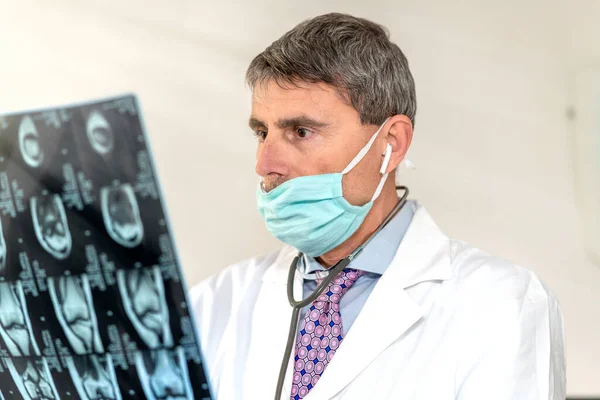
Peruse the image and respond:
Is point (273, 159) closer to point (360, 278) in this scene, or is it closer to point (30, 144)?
point (360, 278)

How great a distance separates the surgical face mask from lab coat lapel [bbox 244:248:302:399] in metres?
0.14

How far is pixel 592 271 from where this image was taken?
2.14 metres

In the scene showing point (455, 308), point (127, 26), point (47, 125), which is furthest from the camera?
point (127, 26)

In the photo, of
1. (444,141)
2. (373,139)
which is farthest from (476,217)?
(373,139)

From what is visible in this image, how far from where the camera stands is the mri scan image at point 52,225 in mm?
833

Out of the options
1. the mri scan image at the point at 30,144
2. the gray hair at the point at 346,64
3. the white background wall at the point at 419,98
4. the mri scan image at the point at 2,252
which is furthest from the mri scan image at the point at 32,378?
the white background wall at the point at 419,98

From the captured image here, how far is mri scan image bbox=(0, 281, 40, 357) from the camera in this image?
887 mm

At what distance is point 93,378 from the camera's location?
872 mm

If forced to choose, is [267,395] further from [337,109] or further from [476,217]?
[476,217]

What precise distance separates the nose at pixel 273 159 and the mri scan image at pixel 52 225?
51cm

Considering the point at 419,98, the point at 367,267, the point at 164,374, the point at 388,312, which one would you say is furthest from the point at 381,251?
the point at 419,98

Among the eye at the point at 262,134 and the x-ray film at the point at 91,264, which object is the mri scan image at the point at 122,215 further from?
the eye at the point at 262,134

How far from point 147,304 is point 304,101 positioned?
606mm

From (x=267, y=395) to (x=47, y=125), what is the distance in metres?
0.69
